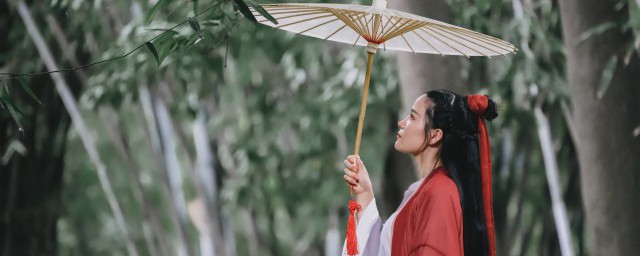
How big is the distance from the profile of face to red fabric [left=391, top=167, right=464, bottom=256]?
0.09 meters

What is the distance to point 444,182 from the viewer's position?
11.5 ft

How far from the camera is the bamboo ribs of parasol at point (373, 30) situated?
3703 millimetres

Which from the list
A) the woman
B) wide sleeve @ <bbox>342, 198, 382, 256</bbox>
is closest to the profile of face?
the woman

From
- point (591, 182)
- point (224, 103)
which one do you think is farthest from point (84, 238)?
point (591, 182)

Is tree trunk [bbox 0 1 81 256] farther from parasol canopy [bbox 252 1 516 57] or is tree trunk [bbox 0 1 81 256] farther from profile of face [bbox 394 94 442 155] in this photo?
profile of face [bbox 394 94 442 155]

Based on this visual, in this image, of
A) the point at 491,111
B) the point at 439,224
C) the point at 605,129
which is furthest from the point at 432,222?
the point at 605,129

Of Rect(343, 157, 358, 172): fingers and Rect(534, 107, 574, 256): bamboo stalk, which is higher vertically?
Rect(534, 107, 574, 256): bamboo stalk

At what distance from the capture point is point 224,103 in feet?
30.5

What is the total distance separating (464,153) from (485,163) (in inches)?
2.6

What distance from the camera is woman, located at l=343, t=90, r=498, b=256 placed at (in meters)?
3.46

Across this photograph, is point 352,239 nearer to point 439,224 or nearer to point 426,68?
point 439,224

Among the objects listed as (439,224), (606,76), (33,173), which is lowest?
(439,224)

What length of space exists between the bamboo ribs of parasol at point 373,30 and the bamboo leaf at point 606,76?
1.43 m

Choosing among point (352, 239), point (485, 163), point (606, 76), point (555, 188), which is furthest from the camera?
point (555, 188)
